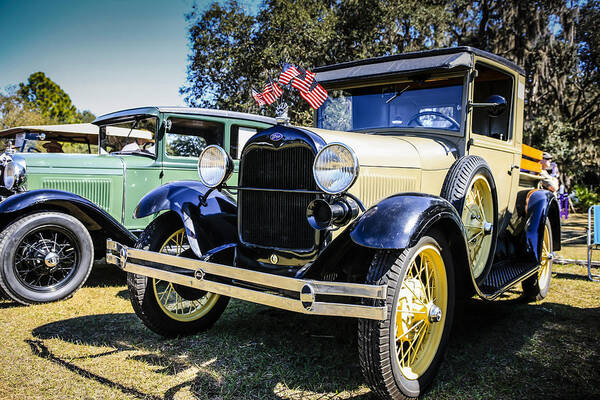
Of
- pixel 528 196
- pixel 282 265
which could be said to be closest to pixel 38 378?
pixel 282 265

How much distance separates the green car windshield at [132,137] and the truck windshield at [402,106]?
242 centimetres

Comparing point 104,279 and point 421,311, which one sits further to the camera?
point 104,279

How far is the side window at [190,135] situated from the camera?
5.29 metres

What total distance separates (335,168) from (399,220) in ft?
1.50

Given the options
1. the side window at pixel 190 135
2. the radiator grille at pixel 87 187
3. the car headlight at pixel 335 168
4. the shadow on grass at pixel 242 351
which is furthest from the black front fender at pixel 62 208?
the car headlight at pixel 335 168

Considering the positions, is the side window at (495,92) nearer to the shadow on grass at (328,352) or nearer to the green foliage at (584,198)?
the shadow on grass at (328,352)

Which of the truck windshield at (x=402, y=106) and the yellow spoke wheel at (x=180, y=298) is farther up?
the truck windshield at (x=402, y=106)

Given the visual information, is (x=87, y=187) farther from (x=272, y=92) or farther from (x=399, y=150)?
(x=399, y=150)

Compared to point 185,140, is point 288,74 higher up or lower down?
higher up

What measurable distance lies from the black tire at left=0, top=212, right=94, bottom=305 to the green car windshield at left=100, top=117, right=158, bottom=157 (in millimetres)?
1374

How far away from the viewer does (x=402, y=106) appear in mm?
3670

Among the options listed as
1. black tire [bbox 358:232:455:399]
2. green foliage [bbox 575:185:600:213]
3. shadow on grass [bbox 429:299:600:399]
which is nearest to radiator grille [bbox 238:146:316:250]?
black tire [bbox 358:232:455:399]

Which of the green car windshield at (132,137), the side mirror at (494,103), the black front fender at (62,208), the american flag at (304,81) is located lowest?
the black front fender at (62,208)

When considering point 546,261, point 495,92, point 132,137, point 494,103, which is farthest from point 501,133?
point 132,137
